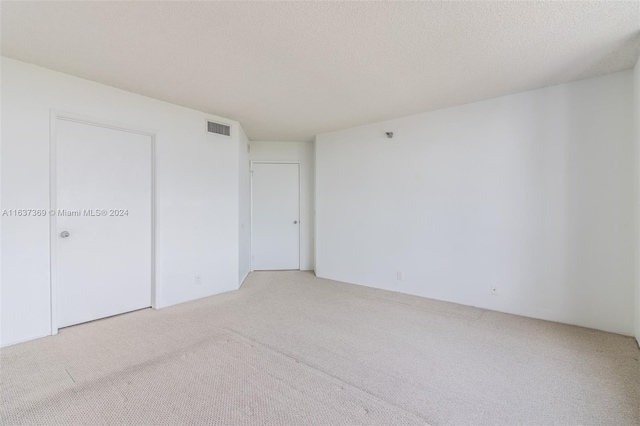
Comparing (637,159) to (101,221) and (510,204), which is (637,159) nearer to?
(510,204)

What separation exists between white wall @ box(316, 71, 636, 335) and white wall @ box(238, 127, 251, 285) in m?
1.72

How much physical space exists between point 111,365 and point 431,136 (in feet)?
13.3

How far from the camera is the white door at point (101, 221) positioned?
266cm

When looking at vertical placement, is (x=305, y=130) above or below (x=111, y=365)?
above

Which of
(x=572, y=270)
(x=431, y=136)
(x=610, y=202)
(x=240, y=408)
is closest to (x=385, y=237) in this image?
(x=431, y=136)

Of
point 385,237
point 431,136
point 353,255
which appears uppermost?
point 431,136

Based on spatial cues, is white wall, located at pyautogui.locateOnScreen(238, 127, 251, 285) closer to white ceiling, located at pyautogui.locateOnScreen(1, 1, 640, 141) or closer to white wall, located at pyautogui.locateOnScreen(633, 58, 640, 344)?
white ceiling, located at pyautogui.locateOnScreen(1, 1, 640, 141)

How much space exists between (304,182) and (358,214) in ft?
4.71

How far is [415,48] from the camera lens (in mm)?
2131

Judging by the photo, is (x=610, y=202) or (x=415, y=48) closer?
(x=415, y=48)

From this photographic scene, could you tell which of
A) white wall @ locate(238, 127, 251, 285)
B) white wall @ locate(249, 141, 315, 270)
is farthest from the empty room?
white wall @ locate(249, 141, 315, 270)

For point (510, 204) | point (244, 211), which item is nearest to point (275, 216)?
point (244, 211)

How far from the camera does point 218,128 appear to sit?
380 centimetres

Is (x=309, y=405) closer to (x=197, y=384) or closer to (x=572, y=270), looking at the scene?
(x=197, y=384)
